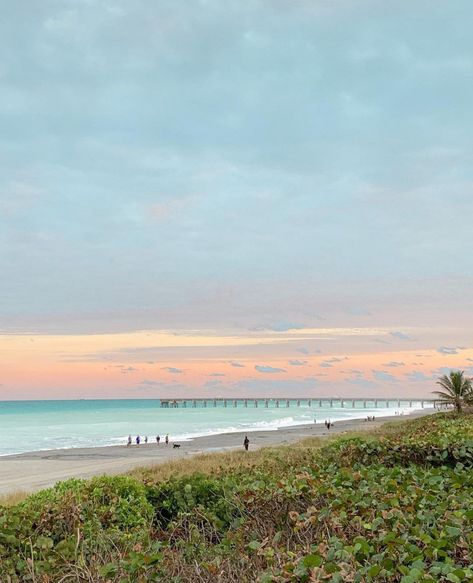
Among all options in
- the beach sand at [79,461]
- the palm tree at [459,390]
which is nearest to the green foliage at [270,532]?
the beach sand at [79,461]

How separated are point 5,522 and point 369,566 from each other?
4.24m

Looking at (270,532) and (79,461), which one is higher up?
(270,532)

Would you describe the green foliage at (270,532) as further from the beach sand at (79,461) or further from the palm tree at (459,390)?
the palm tree at (459,390)

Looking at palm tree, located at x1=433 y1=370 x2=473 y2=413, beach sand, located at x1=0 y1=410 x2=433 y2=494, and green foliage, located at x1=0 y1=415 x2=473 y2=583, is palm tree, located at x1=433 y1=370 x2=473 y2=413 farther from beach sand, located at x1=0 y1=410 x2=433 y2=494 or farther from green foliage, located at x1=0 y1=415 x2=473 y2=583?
green foliage, located at x1=0 y1=415 x2=473 y2=583

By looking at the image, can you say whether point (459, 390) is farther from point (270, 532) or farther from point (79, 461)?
point (270, 532)

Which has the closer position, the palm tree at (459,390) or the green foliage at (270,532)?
the green foliage at (270,532)

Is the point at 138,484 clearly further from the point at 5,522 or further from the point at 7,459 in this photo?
the point at 7,459

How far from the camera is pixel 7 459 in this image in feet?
171

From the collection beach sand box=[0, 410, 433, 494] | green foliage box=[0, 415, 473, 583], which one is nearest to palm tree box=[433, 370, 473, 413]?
beach sand box=[0, 410, 433, 494]

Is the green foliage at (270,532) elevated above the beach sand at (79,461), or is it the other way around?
the green foliage at (270,532)

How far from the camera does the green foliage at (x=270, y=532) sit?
13.1 ft

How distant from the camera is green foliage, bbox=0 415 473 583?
3.99 meters

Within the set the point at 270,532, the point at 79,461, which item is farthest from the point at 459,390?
the point at 270,532

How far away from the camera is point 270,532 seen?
→ 19.6ft
